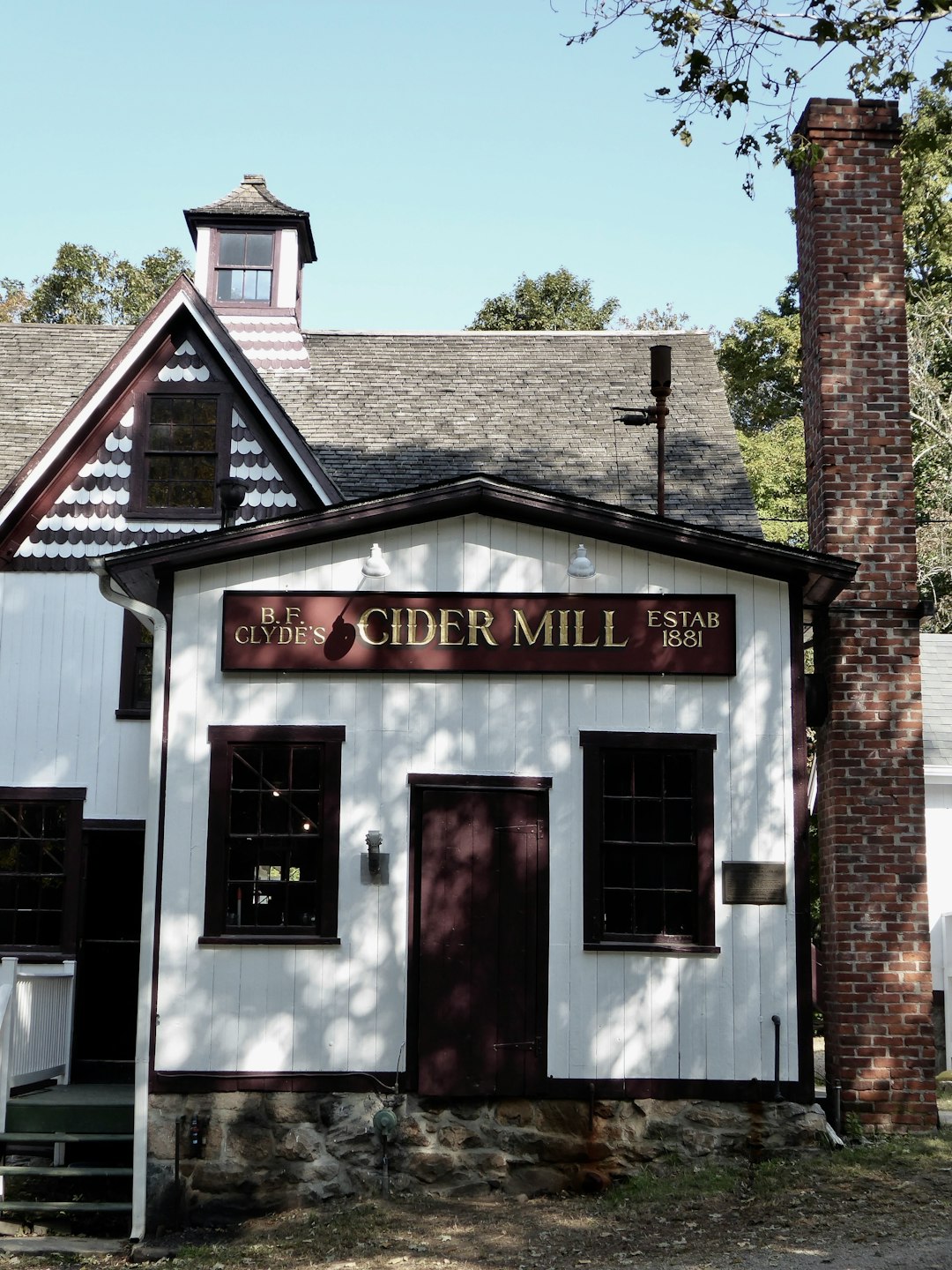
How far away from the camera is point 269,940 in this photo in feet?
34.7

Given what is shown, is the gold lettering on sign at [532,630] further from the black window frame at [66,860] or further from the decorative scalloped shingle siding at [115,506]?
the black window frame at [66,860]

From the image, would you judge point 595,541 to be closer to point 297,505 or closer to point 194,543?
point 194,543

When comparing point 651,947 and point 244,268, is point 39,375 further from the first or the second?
point 651,947

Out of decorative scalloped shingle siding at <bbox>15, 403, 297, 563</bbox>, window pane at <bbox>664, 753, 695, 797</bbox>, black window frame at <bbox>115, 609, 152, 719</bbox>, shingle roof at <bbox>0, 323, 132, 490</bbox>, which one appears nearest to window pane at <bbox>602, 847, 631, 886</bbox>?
window pane at <bbox>664, 753, 695, 797</bbox>

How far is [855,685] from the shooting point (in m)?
11.4

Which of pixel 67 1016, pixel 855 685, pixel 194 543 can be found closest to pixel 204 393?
pixel 194 543

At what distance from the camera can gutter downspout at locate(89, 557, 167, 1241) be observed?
33.7 feet

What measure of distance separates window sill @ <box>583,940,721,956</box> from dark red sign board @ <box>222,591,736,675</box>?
2.10m

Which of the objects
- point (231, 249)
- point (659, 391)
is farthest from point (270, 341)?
point (659, 391)

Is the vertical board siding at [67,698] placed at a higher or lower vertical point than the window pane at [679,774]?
higher

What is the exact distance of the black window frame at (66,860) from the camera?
13.3m

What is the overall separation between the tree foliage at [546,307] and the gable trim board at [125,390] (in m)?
21.6

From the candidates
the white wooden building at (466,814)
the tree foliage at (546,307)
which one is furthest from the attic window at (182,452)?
the tree foliage at (546,307)

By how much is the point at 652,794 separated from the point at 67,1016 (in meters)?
6.04
